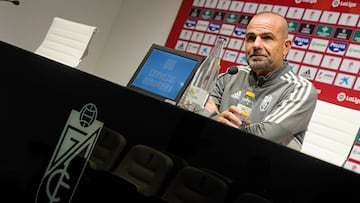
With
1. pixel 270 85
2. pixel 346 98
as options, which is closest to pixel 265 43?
pixel 270 85

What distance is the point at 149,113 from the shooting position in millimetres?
817

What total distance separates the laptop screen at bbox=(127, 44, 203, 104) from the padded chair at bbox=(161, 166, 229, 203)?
589mm

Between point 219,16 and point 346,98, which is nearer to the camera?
point 346,98

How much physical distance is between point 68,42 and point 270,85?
5.83 ft

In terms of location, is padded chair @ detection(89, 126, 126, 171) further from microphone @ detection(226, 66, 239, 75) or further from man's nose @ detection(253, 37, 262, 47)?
man's nose @ detection(253, 37, 262, 47)

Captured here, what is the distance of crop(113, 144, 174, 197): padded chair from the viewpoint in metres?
0.78

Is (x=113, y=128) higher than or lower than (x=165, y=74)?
lower

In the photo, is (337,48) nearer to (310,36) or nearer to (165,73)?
(310,36)

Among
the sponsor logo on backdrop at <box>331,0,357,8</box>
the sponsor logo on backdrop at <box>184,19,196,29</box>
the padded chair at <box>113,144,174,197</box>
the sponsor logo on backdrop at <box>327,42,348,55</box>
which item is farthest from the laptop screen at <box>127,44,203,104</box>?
the sponsor logo on backdrop at <box>184,19,196,29</box>

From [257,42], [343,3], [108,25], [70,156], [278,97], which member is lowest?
[70,156]

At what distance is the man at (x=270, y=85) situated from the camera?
6.14 feet

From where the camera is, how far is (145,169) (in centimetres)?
80

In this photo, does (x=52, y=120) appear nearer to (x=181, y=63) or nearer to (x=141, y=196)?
(x=141, y=196)

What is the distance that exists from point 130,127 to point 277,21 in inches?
59.8
